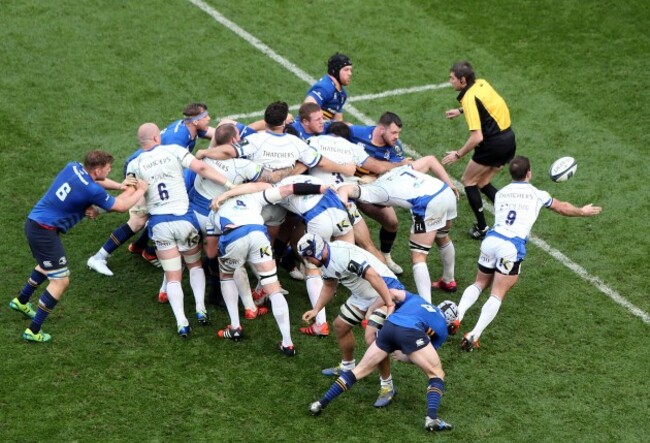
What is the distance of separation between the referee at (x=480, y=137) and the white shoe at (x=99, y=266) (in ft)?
14.7

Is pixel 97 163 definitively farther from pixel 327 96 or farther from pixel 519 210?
pixel 519 210

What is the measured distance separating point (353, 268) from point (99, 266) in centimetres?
402

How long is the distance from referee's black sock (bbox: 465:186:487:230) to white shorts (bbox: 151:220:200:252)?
403 centimetres

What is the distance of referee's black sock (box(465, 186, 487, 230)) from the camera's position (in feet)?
49.5

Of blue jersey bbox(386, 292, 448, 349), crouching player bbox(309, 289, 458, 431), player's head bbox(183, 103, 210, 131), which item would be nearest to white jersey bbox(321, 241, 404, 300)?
blue jersey bbox(386, 292, 448, 349)

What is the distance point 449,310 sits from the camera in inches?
499

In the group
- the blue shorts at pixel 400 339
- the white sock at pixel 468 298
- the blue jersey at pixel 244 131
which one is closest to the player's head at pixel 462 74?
the blue jersey at pixel 244 131

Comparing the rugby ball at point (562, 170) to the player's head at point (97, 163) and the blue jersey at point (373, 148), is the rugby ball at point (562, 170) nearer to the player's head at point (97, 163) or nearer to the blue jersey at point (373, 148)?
the blue jersey at point (373, 148)

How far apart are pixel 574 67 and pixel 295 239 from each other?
729 centimetres

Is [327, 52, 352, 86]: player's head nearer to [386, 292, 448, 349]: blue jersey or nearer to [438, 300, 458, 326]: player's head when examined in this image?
[438, 300, 458, 326]: player's head

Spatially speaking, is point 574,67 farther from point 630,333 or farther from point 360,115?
point 630,333

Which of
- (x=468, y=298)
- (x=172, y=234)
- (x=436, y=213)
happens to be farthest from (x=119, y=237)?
(x=468, y=298)

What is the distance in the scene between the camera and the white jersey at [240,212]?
1270 centimetres

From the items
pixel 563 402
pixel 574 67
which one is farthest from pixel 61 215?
pixel 574 67
